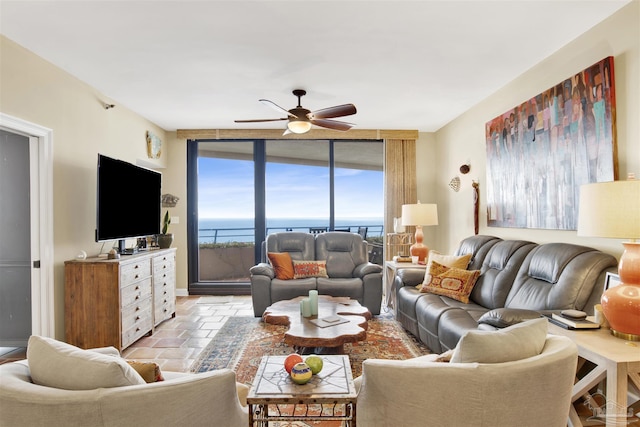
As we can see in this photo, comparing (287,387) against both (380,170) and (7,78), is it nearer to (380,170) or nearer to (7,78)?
(7,78)

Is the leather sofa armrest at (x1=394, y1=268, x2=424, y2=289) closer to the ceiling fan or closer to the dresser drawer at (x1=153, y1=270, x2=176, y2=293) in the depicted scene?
the ceiling fan

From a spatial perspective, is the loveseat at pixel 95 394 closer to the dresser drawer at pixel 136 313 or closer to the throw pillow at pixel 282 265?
the dresser drawer at pixel 136 313

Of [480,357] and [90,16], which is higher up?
[90,16]

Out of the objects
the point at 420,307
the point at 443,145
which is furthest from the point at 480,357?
the point at 443,145

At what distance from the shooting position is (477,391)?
1294mm

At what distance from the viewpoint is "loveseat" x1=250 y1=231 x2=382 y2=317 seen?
175 inches

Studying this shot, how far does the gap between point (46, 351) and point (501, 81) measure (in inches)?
165

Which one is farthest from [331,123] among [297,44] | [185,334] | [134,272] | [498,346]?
[498,346]

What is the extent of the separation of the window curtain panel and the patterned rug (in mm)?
2134

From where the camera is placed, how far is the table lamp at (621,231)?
5.86ft

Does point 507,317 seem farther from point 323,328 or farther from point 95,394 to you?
point 95,394

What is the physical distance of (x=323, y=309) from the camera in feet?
11.6

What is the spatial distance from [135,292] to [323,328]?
198 centimetres

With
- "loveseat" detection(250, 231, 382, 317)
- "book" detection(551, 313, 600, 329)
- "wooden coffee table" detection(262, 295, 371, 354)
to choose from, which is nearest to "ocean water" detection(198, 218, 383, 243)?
"loveseat" detection(250, 231, 382, 317)
